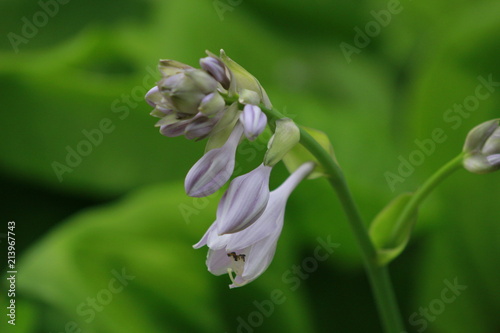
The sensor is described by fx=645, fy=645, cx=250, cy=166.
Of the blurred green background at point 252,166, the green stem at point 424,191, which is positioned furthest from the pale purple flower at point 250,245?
the blurred green background at point 252,166

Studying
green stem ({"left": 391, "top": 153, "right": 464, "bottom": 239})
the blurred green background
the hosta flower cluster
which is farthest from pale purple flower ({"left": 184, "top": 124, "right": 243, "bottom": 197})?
the blurred green background

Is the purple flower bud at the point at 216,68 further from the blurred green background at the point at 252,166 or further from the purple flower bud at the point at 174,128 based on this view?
the blurred green background at the point at 252,166

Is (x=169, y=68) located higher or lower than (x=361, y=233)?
higher

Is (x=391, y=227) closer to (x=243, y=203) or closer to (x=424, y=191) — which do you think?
(x=424, y=191)

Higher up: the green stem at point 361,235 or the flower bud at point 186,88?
the flower bud at point 186,88

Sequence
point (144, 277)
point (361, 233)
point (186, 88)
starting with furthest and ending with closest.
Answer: point (144, 277) < point (361, 233) < point (186, 88)

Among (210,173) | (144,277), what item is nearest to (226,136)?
(210,173)
